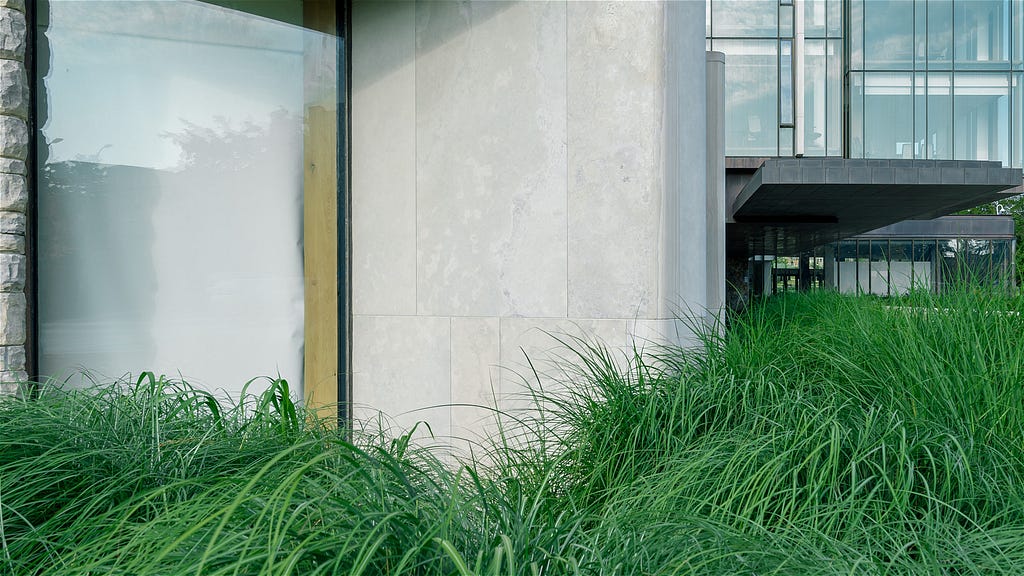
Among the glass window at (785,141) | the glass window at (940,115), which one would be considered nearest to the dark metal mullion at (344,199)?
the glass window at (785,141)

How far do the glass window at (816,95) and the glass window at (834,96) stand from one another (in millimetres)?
111

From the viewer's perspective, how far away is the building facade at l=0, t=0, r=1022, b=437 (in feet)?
12.5

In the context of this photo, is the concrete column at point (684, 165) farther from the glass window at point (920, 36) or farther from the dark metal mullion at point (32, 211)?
the glass window at point (920, 36)

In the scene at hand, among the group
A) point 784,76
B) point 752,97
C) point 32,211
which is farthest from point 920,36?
point 32,211

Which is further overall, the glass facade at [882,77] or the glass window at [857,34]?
the glass window at [857,34]

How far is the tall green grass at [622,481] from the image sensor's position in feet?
4.69

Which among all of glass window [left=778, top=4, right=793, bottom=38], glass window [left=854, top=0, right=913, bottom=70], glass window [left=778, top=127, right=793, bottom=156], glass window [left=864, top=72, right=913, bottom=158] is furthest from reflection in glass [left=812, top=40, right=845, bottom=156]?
glass window [left=778, top=127, right=793, bottom=156]

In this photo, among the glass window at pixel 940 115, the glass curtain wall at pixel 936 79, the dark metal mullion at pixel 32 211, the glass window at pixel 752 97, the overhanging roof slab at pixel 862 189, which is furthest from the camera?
the glass window at pixel 940 115

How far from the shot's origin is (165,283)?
4145mm

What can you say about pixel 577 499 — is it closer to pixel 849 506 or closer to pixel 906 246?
pixel 849 506

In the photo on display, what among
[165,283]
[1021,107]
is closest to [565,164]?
[165,283]

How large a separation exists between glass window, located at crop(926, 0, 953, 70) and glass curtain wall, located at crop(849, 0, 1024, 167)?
3 centimetres

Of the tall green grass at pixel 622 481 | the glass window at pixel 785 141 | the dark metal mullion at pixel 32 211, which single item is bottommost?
the tall green grass at pixel 622 481

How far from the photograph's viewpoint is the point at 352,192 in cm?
489
